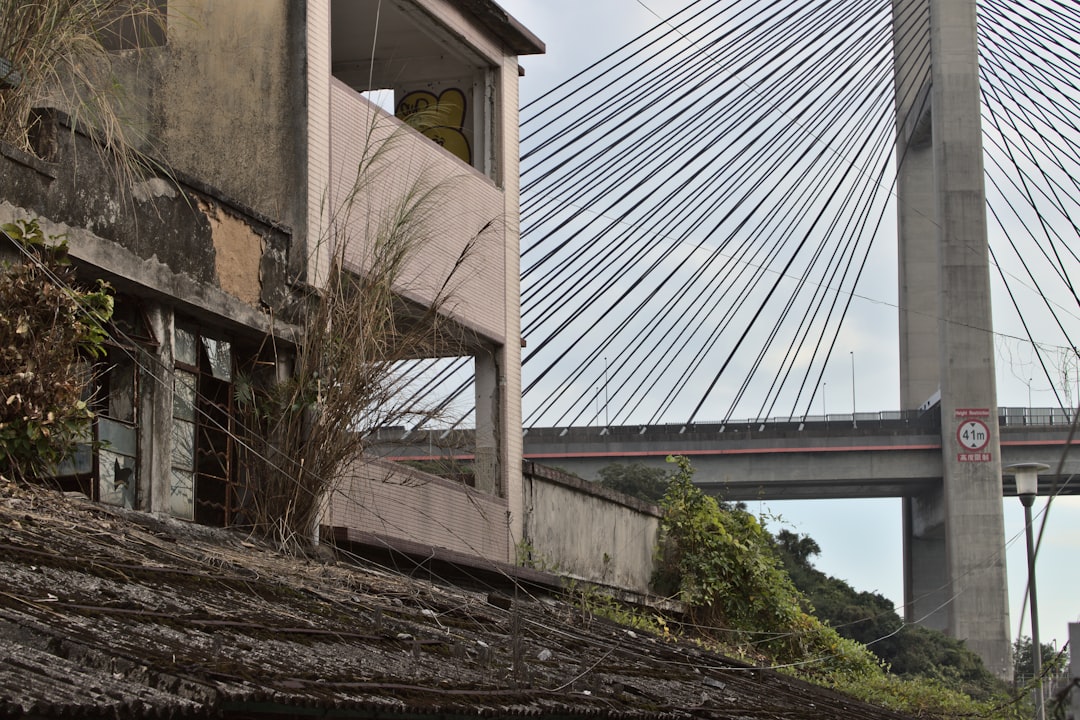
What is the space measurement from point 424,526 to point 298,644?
5.35 m

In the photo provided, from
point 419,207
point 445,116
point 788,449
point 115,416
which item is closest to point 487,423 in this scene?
point 419,207

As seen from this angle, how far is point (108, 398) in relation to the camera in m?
7.99

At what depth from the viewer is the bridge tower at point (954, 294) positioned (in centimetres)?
3266

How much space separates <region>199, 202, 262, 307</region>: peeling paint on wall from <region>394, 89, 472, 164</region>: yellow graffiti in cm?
386

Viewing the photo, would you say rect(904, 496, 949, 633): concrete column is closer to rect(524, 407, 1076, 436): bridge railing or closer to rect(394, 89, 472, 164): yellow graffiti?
rect(524, 407, 1076, 436): bridge railing

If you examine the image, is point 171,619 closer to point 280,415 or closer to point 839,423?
point 280,415

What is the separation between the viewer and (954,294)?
113ft

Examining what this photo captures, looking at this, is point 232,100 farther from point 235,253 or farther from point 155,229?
point 155,229

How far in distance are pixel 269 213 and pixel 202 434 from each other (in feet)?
5.10

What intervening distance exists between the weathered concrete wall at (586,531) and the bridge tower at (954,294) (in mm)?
17451

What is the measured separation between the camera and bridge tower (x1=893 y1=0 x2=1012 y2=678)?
3266cm

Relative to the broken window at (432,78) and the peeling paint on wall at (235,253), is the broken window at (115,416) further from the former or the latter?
the broken window at (432,78)

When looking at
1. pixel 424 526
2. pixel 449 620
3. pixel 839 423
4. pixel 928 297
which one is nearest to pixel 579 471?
pixel 839 423

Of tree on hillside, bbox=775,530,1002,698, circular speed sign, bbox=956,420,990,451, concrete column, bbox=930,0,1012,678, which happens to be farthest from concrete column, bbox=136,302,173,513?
circular speed sign, bbox=956,420,990,451
